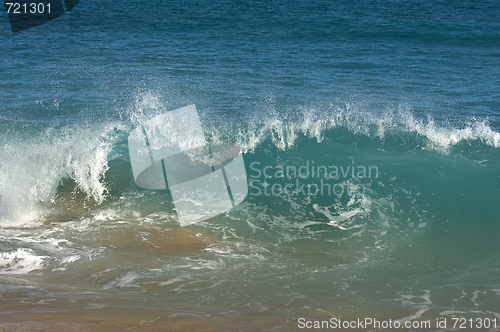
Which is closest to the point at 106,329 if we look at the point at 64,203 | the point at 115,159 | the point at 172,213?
the point at 172,213

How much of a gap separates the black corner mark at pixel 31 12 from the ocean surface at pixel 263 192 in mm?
7476

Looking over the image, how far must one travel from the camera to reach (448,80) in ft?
45.1

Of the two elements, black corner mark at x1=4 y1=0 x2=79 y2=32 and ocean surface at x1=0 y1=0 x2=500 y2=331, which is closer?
ocean surface at x1=0 y1=0 x2=500 y2=331

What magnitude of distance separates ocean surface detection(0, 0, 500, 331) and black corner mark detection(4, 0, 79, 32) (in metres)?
7.48

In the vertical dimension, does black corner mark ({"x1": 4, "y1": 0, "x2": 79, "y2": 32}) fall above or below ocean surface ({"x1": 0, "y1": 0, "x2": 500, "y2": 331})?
above

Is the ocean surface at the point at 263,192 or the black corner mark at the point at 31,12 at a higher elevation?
the black corner mark at the point at 31,12

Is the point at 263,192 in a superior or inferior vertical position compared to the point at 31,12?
inferior

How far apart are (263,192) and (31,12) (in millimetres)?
29266

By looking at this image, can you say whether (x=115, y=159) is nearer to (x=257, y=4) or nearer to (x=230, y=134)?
(x=230, y=134)

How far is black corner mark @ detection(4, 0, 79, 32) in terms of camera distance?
2272cm

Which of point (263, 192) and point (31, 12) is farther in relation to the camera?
point (31, 12)

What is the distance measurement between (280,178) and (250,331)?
4521 millimetres

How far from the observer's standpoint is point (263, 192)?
7.14m

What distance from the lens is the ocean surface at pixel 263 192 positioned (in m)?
3.84
